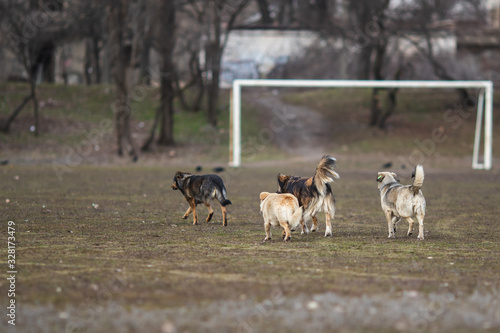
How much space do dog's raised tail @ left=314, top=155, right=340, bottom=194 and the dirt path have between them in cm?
2189

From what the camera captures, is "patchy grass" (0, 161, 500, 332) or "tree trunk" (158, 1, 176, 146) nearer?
"patchy grass" (0, 161, 500, 332)

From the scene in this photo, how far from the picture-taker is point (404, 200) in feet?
32.9

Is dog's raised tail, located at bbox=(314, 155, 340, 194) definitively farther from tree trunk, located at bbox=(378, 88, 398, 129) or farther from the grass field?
tree trunk, located at bbox=(378, 88, 398, 129)

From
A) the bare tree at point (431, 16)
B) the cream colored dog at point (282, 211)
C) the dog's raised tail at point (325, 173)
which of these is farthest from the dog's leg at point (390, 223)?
the bare tree at point (431, 16)

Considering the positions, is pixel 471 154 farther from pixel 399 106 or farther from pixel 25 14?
pixel 25 14

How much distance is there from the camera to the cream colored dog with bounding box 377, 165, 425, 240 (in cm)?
977

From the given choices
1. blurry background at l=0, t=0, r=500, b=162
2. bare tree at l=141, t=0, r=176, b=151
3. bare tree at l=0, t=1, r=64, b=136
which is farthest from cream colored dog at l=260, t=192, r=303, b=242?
bare tree at l=0, t=1, r=64, b=136

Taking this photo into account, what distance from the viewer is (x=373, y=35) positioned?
120 feet

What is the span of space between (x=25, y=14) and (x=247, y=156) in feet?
46.9

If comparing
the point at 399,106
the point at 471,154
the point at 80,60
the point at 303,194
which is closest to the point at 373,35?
the point at 399,106

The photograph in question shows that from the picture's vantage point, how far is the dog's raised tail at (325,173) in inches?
399

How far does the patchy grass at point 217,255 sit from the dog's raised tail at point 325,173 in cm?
81

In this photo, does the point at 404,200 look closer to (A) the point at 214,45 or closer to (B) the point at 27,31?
(A) the point at 214,45

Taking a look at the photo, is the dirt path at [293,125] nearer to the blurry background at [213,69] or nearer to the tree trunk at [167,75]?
the blurry background at [213,69]
